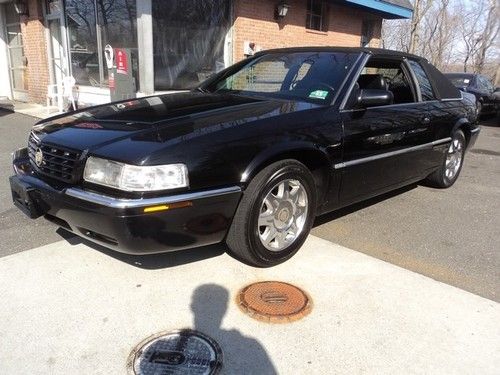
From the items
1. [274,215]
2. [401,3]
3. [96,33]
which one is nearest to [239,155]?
[274,215]

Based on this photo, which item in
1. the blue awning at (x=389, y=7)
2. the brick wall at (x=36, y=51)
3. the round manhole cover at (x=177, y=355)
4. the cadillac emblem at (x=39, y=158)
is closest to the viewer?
the round manhole cover at (x=177, y=355)

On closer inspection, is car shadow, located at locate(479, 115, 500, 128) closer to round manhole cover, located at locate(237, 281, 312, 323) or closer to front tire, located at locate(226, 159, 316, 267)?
front tire, located at locate(226, 159, 316, 267)

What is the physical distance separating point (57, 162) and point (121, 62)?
18.4ft

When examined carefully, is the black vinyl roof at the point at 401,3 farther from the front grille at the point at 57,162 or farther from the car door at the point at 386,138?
the front grille at the point at 57,162

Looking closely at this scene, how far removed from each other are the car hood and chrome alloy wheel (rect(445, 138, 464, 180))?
277 cm

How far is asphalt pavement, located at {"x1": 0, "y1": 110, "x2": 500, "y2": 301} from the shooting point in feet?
11.8

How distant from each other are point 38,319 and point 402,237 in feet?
9.80

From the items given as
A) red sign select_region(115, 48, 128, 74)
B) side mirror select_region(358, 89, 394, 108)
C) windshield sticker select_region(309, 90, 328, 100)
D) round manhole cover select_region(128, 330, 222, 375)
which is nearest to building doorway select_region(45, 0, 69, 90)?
red sign select_region(115, 48, 128, 74)

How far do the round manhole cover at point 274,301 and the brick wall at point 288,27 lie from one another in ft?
26.5

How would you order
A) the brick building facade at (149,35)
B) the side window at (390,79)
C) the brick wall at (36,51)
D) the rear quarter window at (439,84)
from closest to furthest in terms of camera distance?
1. the side window at (390,79)
2. the rear quarter window at (439,84)
3. the brick building facade at (149,35)
4. the brick wall at (36,51)

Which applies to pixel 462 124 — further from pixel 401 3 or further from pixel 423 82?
pixel 401 3

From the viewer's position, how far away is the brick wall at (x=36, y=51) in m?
11.7

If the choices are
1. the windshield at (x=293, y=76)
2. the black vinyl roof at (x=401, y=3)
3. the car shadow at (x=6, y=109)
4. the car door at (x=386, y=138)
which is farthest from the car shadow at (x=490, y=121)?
the car shadow at (x=6, y=109)

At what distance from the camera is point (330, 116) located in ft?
11.9
